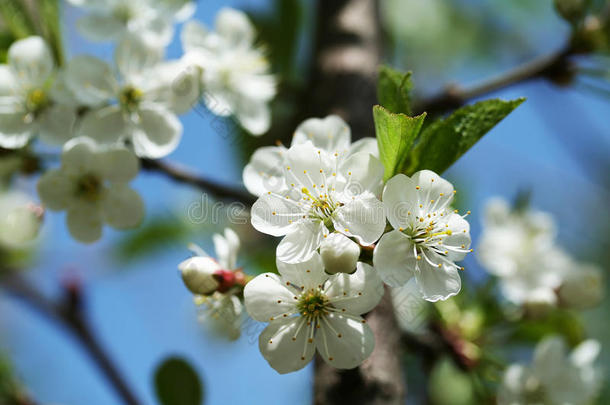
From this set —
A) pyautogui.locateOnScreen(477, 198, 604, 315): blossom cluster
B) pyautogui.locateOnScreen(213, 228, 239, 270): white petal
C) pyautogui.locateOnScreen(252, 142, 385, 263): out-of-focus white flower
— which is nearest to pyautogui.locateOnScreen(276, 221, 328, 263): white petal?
pyautogui.locateOnScreen(252, 142, 385, 263): out-of-focus white flower

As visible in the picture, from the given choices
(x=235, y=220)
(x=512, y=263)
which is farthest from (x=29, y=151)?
(x=512, y=263)

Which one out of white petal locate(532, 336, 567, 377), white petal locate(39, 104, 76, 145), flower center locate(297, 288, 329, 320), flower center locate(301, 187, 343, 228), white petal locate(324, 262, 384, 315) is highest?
flower center locate(301, 187, 343, 228)

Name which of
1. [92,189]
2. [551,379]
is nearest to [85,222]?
[92,189]

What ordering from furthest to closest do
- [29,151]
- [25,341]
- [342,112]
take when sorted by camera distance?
[25,341] < [342,112] < [29,151]

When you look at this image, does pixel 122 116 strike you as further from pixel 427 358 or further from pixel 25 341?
pixel 25 341

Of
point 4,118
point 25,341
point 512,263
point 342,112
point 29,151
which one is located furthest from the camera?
point 25,341

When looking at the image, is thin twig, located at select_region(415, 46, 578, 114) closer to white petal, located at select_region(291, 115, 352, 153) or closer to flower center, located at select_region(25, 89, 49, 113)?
white petal, located at select_region(291, 115, 352, 153)
